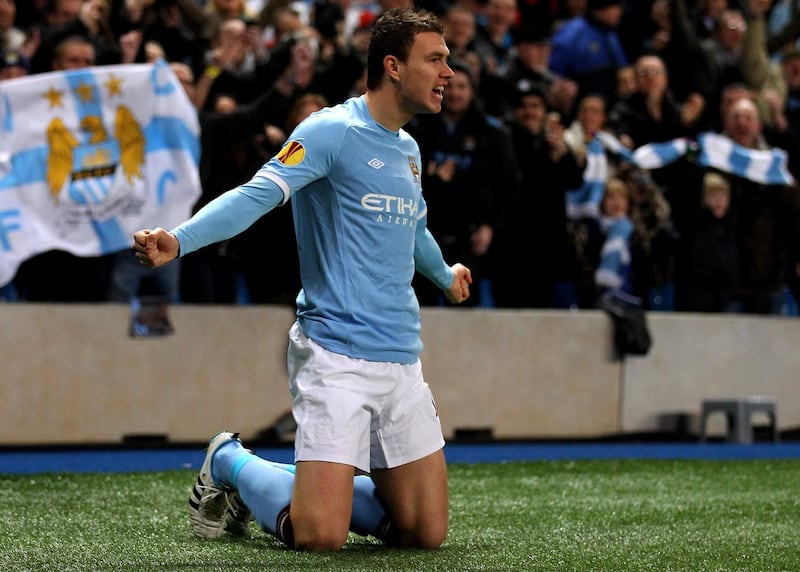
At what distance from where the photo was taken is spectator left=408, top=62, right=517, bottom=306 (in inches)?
394

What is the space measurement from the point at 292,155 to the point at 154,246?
813 millimetres

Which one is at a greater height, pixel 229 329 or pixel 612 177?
pixel 612 177

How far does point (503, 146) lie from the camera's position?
10195 millimetres

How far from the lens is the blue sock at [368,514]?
5.43 meters

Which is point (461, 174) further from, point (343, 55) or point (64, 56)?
point (64, 56)

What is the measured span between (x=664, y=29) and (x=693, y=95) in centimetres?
209

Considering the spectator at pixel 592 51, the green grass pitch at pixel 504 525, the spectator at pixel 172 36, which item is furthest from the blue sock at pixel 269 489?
the spectator at pixel 592 51

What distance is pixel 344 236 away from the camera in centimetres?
525

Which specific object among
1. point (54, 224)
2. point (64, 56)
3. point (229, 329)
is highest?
point (64, 56)

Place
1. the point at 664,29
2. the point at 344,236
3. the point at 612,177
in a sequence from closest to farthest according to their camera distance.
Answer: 1. the point at 344,236
2. the point at 612,177
3. the point at 664,29

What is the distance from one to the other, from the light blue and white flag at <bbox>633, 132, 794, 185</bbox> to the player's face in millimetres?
6427

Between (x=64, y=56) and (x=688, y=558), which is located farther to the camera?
(x=64, y=56)

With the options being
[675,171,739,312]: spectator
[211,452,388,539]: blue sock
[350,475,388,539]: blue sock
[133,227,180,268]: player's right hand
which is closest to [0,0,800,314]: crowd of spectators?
[675,171,739,312]: spectator

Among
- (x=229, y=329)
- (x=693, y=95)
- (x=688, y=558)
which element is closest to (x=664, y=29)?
(x=693, y=95)
